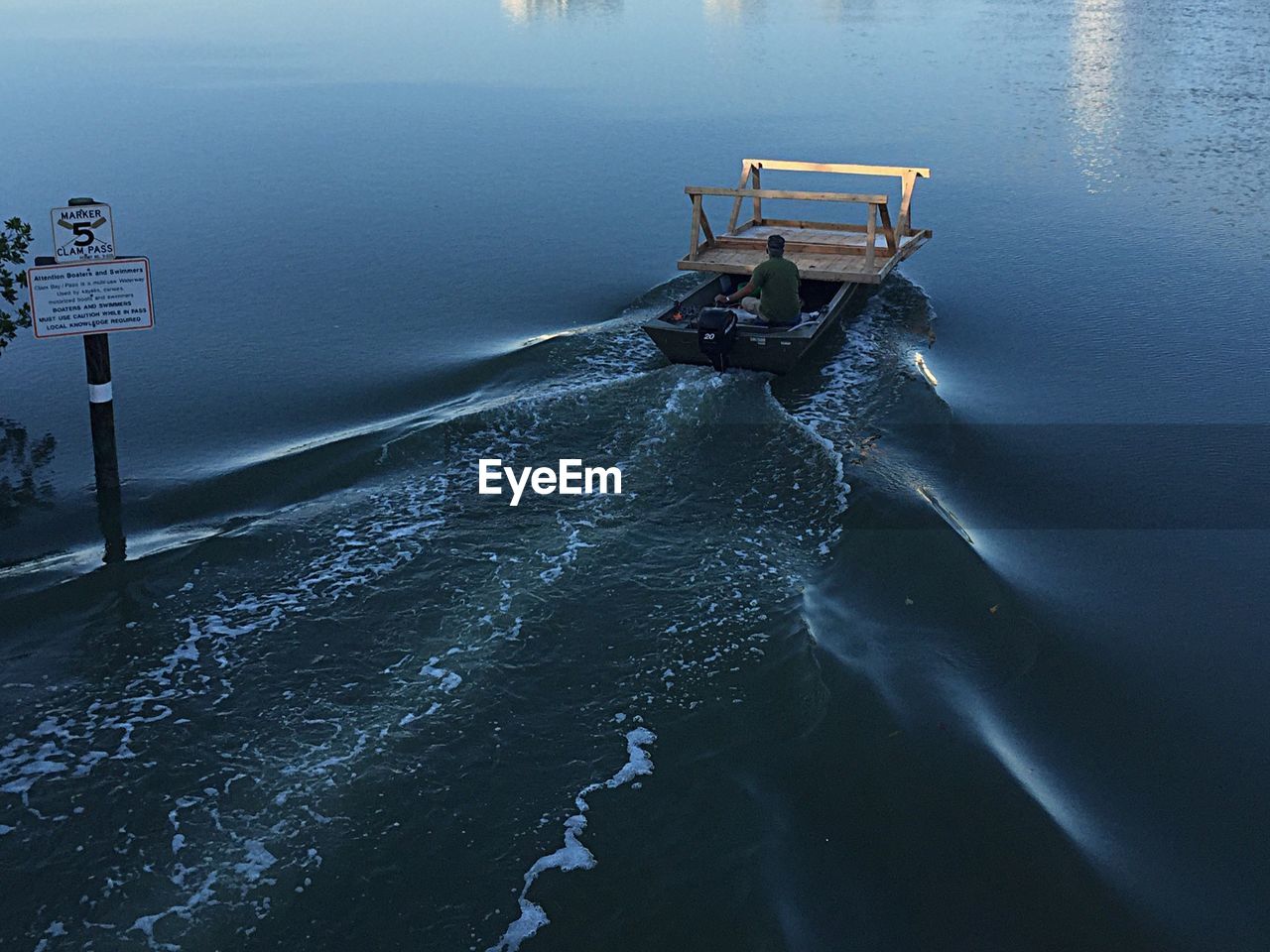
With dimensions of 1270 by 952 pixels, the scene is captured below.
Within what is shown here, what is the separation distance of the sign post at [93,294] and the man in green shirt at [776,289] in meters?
8.31

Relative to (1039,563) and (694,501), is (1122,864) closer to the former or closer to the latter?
(1039,563)

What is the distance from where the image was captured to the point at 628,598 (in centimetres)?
1170

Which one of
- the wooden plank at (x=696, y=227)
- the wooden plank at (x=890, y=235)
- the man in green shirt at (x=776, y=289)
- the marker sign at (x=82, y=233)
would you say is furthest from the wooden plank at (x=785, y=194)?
the marker sign at (x=82, y=233)

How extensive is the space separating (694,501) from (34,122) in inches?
1022

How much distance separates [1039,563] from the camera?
12.5 metres

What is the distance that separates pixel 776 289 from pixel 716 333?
169 cm

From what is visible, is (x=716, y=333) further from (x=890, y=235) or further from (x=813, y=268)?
(x=890, y=235)

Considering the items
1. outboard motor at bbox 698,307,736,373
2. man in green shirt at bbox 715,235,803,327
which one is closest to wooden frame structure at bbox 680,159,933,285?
man in green shirt at bbox 715,235,803,327

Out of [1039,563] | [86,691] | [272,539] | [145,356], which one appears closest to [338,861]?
[86,691]

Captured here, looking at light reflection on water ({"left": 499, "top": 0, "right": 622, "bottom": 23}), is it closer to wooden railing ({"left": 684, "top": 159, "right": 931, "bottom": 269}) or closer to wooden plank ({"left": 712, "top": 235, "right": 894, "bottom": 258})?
wooden railing ({"left": 684, "top": 159, "right": 931, "bottom": 269})

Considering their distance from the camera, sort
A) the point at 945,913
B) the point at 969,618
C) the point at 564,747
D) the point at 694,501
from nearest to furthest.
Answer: the point at 945,913
the point at 564,747
the point at 969,618
the point at 694,501

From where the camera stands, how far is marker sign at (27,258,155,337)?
1233 centimetres

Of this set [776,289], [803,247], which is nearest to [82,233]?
[776,289]

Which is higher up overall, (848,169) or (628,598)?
(848,169)
